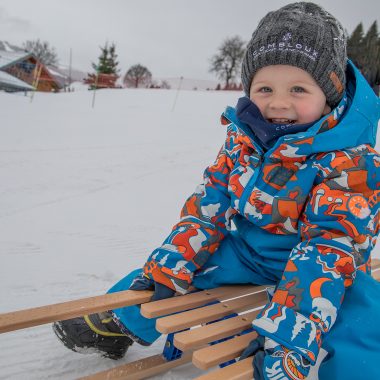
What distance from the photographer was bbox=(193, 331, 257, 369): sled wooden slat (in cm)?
131

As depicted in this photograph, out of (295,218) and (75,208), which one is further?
(75,208)

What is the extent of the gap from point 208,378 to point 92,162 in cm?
541

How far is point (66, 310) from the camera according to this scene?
1.52 m

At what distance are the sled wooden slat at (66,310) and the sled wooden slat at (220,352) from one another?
1.40 ft

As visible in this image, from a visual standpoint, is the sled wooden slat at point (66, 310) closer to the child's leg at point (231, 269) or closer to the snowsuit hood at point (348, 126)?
the child's leg at point (231, 269)

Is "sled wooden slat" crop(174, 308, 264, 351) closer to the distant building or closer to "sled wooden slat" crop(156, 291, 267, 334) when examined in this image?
"sled wooden slat" crop(156, 291, 267, 334)

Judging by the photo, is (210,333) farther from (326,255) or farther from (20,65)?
(20,65)

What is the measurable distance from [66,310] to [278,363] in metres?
0.80

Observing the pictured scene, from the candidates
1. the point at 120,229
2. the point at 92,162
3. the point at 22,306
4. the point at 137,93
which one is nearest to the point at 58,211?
the point at 120,229

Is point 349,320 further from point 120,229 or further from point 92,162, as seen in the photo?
point 92,162

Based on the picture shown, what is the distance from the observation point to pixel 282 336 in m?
1.28

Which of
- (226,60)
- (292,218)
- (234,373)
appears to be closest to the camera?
(234,373)

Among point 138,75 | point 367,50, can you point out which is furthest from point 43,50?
point 367,50

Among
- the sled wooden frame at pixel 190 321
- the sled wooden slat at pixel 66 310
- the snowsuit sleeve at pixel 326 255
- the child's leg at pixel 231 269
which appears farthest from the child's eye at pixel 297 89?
the sled wooden slat at pixel 66 310
